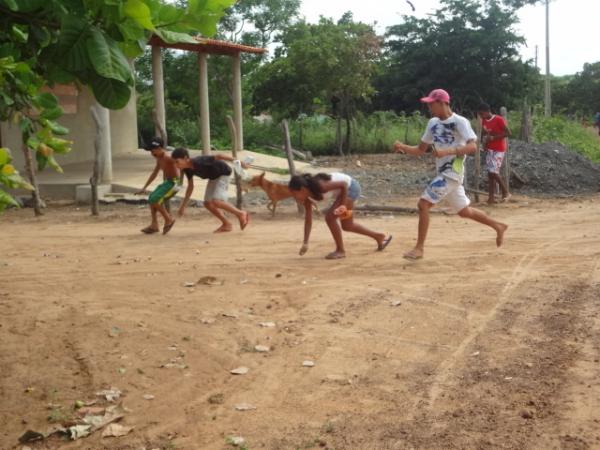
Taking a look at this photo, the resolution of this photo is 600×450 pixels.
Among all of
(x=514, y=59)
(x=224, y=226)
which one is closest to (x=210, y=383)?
(x=224, y=226)

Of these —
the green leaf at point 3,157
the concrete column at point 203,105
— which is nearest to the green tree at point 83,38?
the green leaf at point 3,157

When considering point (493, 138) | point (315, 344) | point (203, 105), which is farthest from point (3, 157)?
point (203, 105)

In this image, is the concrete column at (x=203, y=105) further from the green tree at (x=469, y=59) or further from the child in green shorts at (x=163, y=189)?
the green tree at (x=469, y=59)

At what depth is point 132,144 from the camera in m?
19.6

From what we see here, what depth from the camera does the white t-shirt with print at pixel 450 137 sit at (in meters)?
7.53

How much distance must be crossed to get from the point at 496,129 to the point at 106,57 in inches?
410

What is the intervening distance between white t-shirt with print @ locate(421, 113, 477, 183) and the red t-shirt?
5.05m

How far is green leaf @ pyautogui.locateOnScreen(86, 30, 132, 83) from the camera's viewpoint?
2779 mm

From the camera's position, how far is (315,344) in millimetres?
5379

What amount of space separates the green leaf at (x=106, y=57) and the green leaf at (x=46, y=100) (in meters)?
0.64

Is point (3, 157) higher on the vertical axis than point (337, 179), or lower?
higher

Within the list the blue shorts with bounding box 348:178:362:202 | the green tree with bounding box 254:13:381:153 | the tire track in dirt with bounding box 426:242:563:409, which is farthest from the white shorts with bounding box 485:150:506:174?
the green tree with bounding box 254:13:381:153

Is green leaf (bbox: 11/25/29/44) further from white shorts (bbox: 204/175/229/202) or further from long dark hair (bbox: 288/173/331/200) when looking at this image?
white shorts (bbox: 204/175/229/202)

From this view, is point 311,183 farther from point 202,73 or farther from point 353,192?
point 202,73
